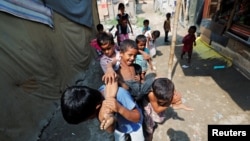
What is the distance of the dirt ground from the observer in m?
3.06

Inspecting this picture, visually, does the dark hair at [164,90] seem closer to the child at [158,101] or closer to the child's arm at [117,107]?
the child at [158,101]

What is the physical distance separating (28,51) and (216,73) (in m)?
3.91

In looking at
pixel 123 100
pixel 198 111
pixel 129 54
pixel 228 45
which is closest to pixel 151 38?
pixel 228 45

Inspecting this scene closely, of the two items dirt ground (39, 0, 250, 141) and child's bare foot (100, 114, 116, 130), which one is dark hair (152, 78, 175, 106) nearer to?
child's bare foot (100, 114, 116, 130)

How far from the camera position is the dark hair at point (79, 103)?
1.21 m

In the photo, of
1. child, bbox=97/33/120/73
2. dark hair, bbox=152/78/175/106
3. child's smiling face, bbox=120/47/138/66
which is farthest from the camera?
child, bbox=97/33/120/73

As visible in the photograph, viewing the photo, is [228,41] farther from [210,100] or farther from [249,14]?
[210,100]

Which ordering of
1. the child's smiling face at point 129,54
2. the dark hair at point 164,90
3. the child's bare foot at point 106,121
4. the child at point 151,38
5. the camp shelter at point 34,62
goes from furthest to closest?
the child at point 151,38 < the camp shelter at point 34,62 < the child's smiling face at point 129,54 < the dark hair at point 164,90 < the child's bare foot at point 106,121

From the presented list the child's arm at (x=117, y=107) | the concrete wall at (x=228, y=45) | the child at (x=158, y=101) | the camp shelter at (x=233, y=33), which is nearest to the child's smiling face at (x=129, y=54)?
the child at (x=158, y=101)

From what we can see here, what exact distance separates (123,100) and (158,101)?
586 mm

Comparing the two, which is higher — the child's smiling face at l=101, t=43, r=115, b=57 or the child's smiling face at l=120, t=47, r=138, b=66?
the child's smiling face at l=120, t=47, r=138, b=66

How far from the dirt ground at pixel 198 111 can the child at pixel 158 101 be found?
79 cm

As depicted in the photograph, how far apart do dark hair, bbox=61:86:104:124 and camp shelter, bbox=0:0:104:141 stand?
6.00ft

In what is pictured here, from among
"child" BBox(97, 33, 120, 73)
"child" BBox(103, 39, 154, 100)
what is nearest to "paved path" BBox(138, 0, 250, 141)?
"child" BBox(103, 39, 154, 100)
